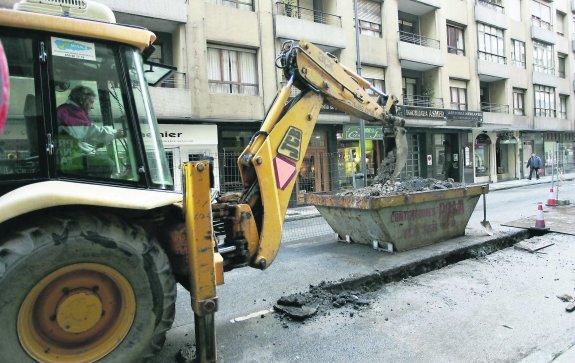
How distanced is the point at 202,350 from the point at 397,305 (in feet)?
8.34

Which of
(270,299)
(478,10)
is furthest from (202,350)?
(478,10)

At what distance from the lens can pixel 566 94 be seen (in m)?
34.9

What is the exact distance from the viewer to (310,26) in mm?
17797

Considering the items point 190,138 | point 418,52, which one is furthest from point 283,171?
point 418,52

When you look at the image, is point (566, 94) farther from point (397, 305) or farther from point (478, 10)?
point (397, 305)

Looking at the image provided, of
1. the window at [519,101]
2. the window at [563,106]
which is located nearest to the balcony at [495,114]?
the window at [519,101]

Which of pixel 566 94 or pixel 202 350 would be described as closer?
pixel 202 350

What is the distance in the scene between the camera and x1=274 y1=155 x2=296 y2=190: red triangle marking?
4.59 meters

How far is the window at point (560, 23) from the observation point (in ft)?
114

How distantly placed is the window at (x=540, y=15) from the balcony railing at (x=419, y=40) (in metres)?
13.3

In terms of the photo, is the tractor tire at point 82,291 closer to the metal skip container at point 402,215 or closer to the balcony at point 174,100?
the metal skip container at point 402,215

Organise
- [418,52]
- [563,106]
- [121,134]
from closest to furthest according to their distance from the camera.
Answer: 1. [121,134]
2. [418,52]
3. [563,106]

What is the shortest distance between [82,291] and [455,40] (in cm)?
2732

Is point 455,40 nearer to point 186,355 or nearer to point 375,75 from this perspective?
point 375,75
